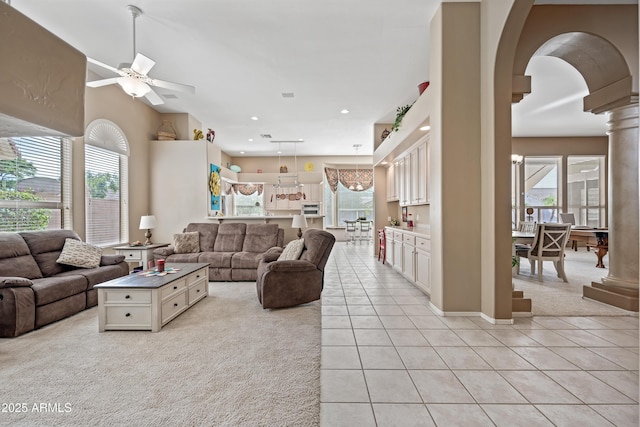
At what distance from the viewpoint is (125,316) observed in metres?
3.10

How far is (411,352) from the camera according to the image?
257cm

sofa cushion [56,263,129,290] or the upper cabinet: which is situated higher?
the upper cabinet

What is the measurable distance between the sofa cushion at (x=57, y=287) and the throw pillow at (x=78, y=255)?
0.46 meters

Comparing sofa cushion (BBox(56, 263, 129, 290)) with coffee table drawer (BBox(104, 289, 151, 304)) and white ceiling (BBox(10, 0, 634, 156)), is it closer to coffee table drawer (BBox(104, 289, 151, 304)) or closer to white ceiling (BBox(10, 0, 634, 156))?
coffee table drawer (BBox(104, 289, 151, 304))

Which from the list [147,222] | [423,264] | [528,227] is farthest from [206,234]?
[528,227]

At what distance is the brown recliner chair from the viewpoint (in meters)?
3.67

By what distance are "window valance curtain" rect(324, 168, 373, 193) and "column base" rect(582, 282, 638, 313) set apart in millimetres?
7582

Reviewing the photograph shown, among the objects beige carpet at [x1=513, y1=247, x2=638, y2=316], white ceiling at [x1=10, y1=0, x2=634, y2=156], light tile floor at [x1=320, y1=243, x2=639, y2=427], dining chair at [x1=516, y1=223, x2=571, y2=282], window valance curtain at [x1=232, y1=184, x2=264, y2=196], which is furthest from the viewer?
window valance curtain at [x1=232, y1=184, x2=264, y2=196]

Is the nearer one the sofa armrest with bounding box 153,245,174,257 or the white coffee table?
the white coffee table

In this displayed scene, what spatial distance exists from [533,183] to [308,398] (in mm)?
9896

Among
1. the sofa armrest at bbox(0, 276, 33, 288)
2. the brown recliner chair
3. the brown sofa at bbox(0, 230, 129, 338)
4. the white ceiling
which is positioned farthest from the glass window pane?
the brown recliner chair

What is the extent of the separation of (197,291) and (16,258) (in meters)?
1.98

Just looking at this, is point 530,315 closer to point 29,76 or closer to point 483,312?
point 483,312

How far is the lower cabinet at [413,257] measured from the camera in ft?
13.5
